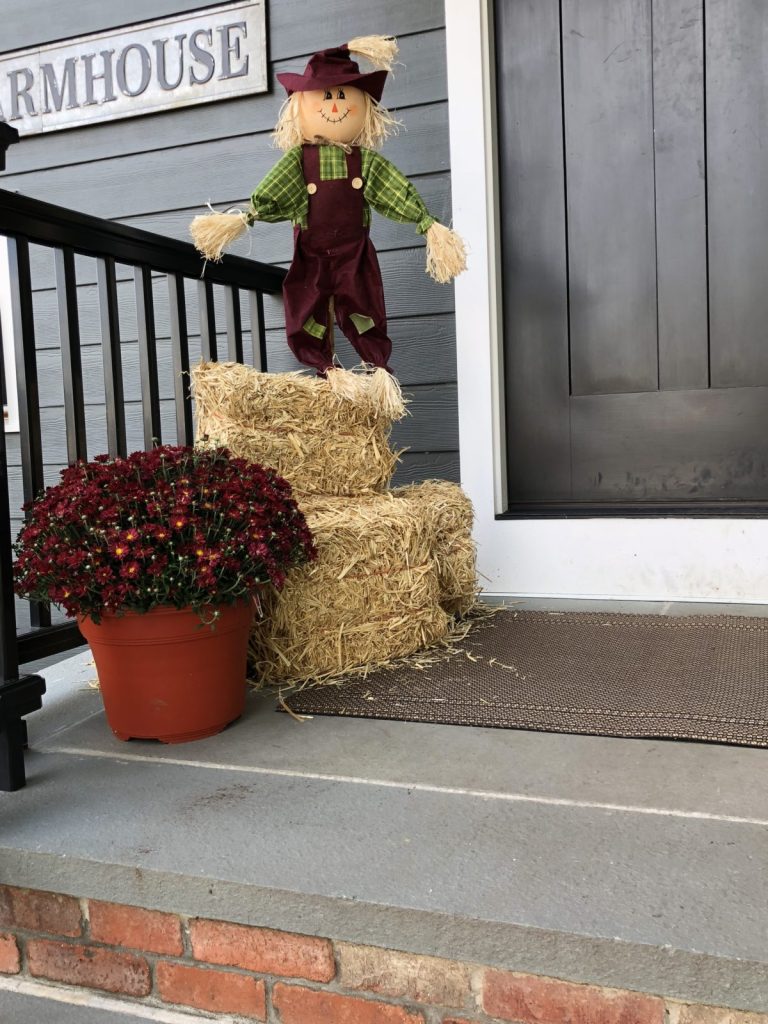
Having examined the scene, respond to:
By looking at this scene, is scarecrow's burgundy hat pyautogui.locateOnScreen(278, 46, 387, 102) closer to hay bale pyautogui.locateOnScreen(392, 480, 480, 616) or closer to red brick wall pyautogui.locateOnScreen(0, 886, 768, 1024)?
hay bale pyautogui.locateOnScreen(392, 480, 480, 616)

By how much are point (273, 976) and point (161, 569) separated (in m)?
0.62

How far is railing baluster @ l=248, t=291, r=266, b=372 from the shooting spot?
2604 mm

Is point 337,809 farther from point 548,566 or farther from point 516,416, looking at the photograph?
point 516,416

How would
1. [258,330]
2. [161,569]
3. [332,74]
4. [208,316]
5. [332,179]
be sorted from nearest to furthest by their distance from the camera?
[161,569], [332,74], [332,179], [208,316], [258,330]

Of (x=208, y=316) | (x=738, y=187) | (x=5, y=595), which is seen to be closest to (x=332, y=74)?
(x=208, y=316)

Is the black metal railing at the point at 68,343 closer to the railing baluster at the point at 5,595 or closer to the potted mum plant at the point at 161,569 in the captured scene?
the railing baluster at the point at 5,595

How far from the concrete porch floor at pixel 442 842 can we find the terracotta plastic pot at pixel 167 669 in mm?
47

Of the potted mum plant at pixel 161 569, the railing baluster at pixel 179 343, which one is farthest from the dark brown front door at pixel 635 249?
the potted mum plant at pixel 161 569

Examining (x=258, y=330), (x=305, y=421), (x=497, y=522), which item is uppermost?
(x=258, y=330)

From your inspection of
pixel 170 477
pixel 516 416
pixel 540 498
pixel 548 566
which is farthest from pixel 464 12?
pixel 170 477

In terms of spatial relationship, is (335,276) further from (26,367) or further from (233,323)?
(26,367)

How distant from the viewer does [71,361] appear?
184 centimetres

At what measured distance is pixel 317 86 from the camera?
81.4 inches

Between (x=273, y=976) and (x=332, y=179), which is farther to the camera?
(x=332, y=179)
